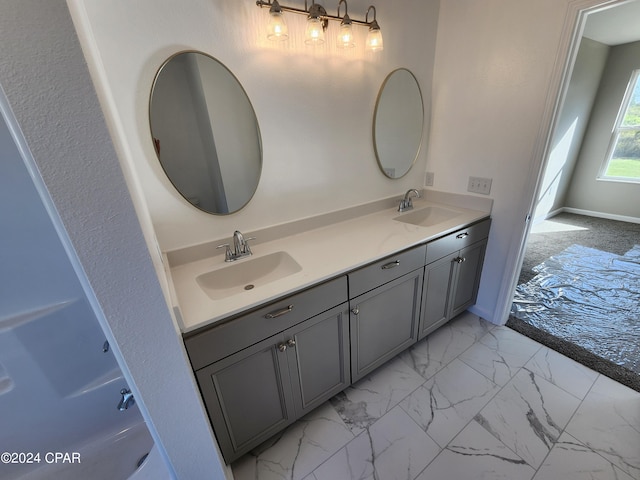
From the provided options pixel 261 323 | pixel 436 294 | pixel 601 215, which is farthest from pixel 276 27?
pixel 601 215

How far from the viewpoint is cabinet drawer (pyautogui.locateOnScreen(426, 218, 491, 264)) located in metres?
1.52

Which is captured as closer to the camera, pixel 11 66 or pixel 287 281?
pixel 11 66

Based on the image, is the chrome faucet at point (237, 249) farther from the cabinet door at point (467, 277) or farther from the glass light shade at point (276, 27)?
the cabinet door at point (467, 277)

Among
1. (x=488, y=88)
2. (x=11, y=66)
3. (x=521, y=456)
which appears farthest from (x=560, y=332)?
(x=11, y=66)

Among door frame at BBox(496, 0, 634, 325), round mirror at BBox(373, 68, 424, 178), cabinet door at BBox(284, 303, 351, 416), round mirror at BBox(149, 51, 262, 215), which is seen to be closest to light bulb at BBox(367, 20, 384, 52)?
round mirror at BBox(373, 68, 424, 178)

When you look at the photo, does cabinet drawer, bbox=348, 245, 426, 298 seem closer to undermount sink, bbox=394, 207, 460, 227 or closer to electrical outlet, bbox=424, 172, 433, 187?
undermount sink, bbox=394, 207, 460, 227

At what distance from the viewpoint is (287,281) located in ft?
3.53

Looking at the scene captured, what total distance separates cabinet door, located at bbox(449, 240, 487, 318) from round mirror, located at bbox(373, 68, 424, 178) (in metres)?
0.74

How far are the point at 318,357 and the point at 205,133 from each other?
1.20 m

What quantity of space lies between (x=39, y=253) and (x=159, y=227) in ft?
1.72

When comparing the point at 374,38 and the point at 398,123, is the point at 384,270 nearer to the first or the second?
the point at 398,123

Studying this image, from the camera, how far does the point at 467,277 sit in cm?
187

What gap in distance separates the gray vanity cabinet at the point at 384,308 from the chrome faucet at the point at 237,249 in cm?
55

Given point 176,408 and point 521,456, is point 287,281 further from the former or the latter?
point 521,456
